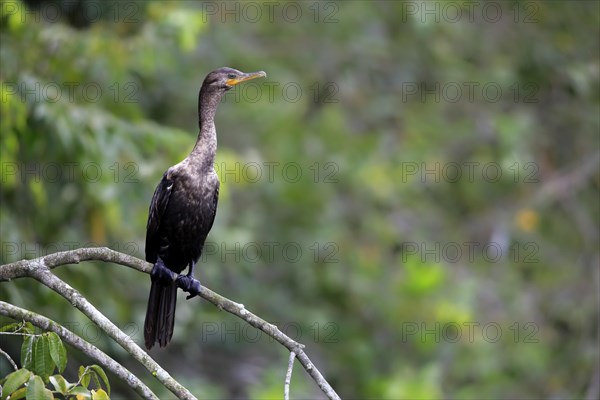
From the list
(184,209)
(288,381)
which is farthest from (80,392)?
(184,209)

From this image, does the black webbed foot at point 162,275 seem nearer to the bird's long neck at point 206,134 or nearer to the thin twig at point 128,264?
the bird's long neck at point 206,134

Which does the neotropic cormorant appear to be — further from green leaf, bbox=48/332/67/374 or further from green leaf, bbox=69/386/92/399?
green leaf, bbox=69/386/92/399

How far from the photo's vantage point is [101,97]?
6887mm

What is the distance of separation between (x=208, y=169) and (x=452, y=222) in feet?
20.9

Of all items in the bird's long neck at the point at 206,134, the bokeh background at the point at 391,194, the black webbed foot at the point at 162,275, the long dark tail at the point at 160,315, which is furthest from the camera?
the bokeh background at the point at 391,194

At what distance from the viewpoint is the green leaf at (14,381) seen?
2723 mm

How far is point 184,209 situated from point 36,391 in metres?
2.13

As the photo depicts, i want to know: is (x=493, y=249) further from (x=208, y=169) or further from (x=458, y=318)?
(x=208, y=169)

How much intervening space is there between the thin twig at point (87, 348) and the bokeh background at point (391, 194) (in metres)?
3.17

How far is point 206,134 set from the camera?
4688 mm

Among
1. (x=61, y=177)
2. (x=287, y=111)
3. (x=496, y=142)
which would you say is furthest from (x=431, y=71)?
(x=61, y=177)

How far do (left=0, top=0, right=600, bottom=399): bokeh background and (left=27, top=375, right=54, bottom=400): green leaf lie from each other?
12.3 ft

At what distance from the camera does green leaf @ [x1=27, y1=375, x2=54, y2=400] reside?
8.86 feet

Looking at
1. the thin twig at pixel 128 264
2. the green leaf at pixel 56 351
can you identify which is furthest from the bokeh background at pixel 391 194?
the green leaf at pixel 56 351
